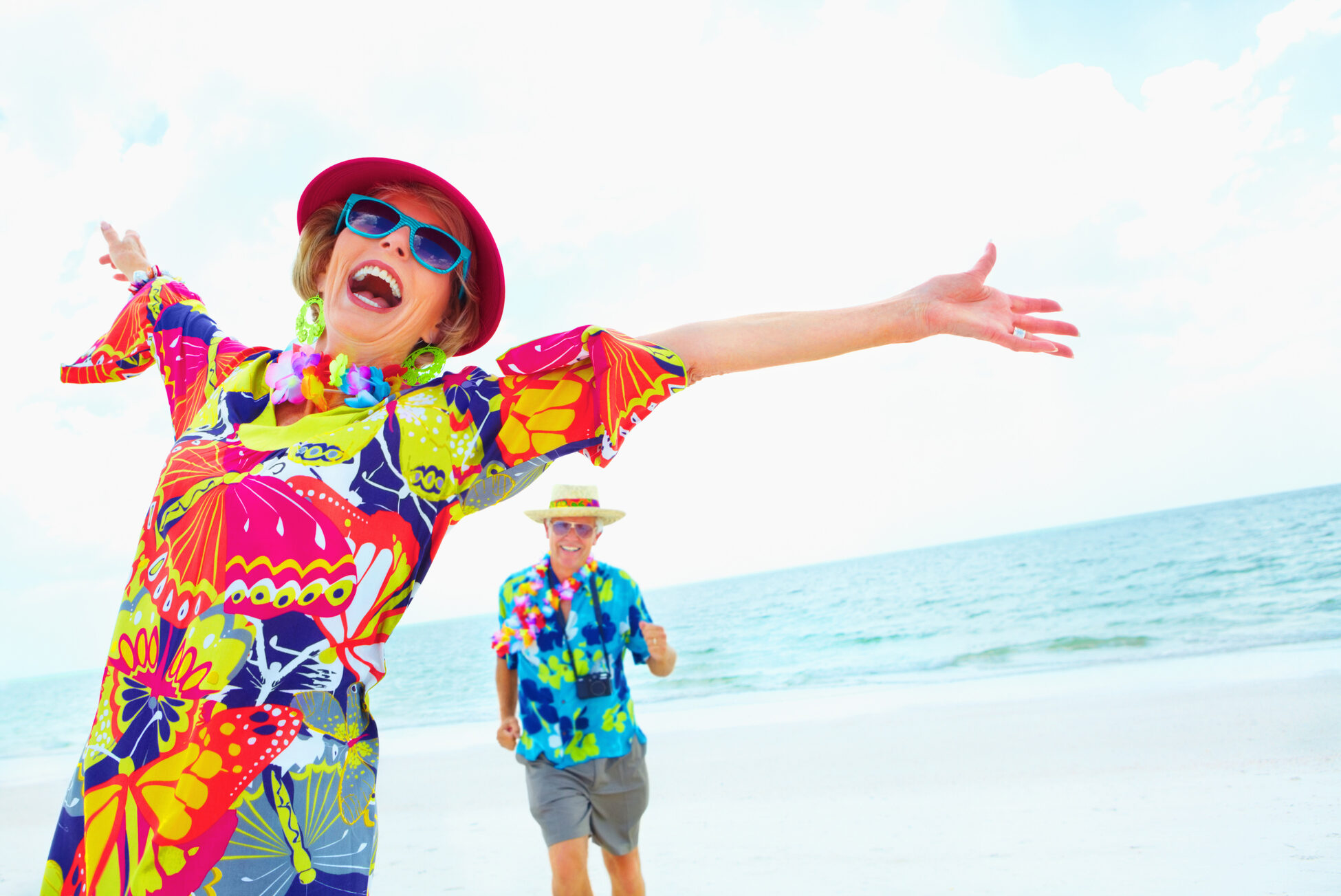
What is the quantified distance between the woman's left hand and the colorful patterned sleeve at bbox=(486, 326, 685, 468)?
0.48 metres

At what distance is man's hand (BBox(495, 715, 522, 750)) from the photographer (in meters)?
4.77

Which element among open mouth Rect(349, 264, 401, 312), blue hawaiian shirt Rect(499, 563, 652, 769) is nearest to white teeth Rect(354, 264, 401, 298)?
open mouth Rect(349, 264, 401, 312)

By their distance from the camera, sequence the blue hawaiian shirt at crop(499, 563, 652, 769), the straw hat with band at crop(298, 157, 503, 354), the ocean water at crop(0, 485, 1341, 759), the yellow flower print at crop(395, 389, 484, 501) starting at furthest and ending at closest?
the ocean water at crop(0, 485, 1341, 759) < the blue hawaiian shirt at crop(499, 563, 652, 769) < the straw hat with band at crop(298, 157, 503, 354) < the yellow flower print at crop(395, 389, 484, 501)

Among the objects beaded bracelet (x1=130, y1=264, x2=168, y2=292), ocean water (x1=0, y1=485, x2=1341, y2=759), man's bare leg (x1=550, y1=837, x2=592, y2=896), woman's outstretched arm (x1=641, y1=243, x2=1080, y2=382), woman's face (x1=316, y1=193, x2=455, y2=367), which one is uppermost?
beaded bracelet (x1=130, y1=264, x2=168, y2=292)

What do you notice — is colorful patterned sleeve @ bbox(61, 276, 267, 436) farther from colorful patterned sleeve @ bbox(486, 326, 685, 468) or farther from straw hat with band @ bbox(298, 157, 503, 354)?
colorful patterned sleeve @ bbox(486, 326, 685, 468)

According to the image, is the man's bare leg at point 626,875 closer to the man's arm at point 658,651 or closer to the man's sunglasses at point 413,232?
the man's arm at point 658,651

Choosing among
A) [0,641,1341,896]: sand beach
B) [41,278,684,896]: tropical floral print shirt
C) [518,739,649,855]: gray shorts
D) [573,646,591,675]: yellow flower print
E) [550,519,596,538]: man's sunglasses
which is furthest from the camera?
[550,519,596,538]: man's sunglasses

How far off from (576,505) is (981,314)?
382cm

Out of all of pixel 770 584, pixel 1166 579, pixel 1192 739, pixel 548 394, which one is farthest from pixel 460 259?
pixel 770 584

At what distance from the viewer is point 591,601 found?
15.8ft

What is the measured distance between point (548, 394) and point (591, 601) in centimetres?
351

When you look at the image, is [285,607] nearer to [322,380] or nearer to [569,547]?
[322,380]

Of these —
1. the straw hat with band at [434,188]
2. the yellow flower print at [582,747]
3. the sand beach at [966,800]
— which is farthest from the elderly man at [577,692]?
the straw hat with band at [434,188]

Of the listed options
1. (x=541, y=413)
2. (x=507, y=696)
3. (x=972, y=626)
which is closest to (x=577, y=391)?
(x=541, y=413)
